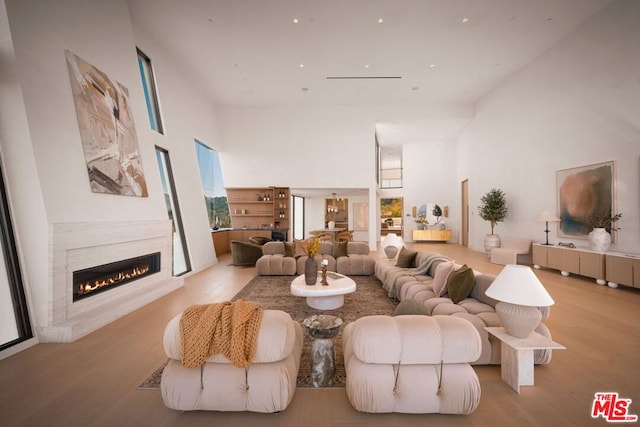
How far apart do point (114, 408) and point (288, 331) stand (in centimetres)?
138

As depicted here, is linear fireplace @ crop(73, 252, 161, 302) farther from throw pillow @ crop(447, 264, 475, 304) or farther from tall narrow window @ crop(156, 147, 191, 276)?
throw pillow @ crop(447, 264, 475, 304)

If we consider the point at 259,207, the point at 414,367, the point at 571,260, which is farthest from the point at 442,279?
the point at 259,207

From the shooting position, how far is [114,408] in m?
1.96

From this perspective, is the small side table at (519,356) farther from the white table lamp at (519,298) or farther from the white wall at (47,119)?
the white wall at (47,119)

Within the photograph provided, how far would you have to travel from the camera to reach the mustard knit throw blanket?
171 cm

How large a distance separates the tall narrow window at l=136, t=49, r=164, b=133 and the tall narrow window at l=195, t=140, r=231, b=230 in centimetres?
198

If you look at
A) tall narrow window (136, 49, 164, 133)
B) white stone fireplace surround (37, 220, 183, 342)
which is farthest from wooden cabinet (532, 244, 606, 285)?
tall narrow window (136, 49, 164, 133)

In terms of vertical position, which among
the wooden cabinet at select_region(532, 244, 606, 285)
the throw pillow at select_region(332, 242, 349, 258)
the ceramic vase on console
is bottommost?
the wooden cabinet at select_region(532, 244, 606, 285)

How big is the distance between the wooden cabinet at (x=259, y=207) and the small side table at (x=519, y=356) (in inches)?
327

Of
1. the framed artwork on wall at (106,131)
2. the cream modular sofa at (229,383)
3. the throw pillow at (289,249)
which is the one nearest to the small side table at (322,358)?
the cream modular sofa at (229,383)

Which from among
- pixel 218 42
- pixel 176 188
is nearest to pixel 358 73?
pixel 218 42

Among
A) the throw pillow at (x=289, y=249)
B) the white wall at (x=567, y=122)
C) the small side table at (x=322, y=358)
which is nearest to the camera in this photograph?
the small side table at (x=322, y=358)

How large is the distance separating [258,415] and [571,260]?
672cm

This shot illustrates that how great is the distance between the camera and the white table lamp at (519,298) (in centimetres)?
203
